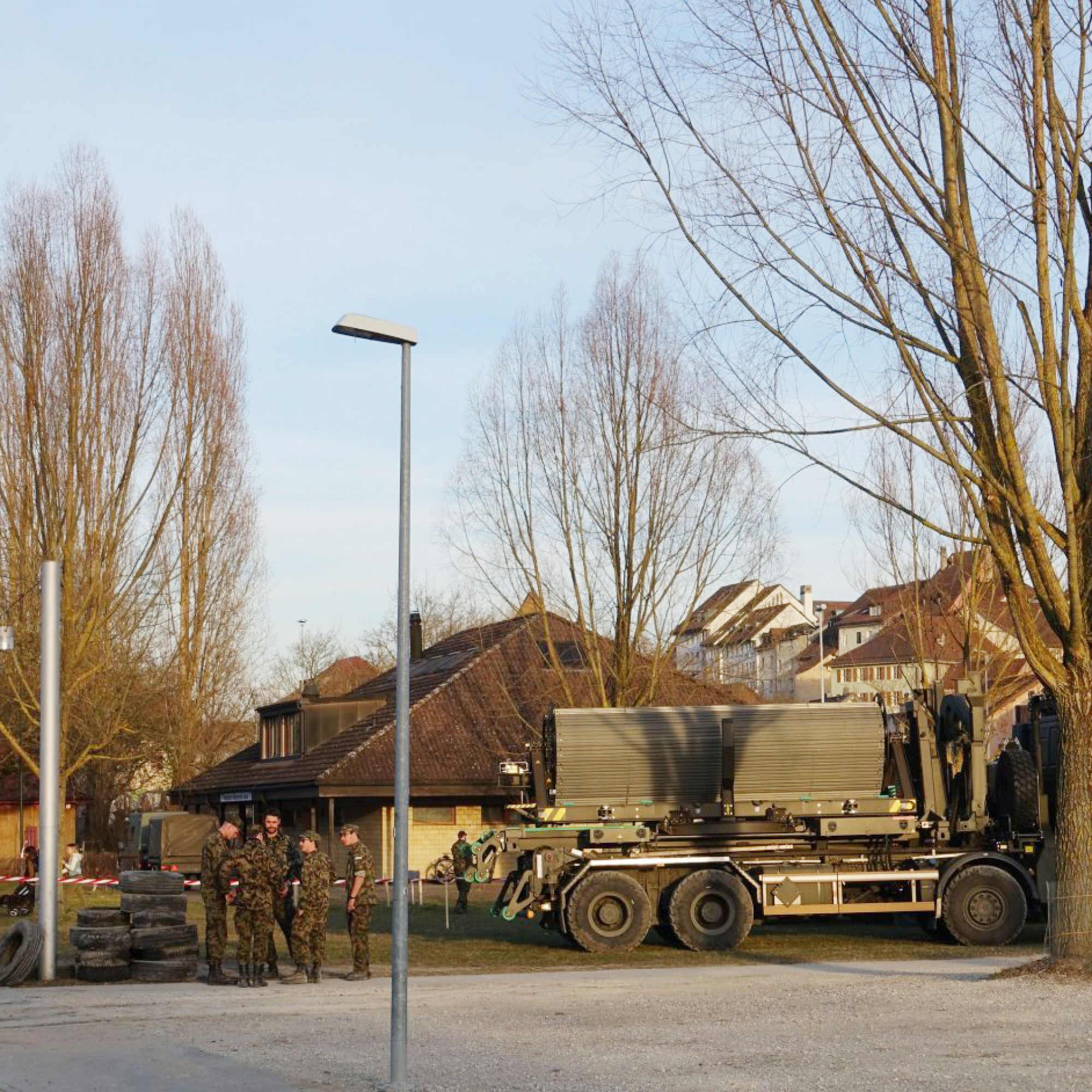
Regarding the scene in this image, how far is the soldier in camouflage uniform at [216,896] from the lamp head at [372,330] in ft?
27.3

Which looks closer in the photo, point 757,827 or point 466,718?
point 757,827

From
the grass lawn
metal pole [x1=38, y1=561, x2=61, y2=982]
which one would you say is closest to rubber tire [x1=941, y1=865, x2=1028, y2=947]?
the grass lawn

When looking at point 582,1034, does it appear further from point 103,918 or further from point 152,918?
point 103,918

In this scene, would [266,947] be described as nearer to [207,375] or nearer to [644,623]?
[644,623]

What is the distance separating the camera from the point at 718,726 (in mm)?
21531

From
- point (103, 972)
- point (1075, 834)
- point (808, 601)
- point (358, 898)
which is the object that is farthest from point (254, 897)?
point (808, 601)

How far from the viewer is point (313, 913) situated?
57.5 ft

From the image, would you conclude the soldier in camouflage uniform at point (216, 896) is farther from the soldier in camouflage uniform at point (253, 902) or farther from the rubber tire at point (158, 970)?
the rubber tire at point (158, 970)

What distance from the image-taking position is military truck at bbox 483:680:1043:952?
Answer: 21.0 meters

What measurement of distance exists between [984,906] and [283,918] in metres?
8.89

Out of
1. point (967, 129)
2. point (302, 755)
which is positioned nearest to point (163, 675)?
point (302, 755)

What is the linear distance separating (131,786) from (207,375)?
1548 inches

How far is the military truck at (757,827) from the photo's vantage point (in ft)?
68.8

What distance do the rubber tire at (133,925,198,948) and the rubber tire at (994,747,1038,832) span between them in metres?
10.4
